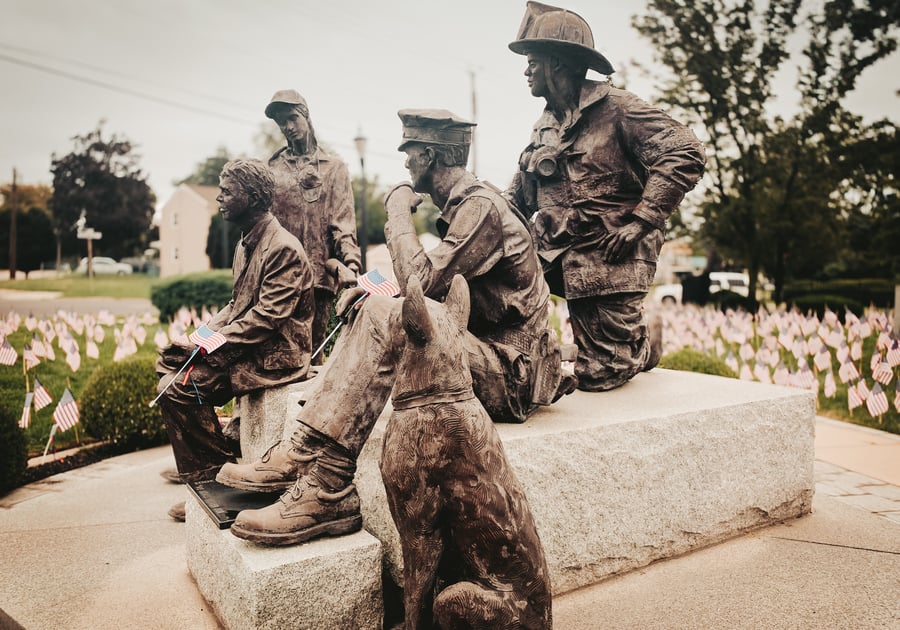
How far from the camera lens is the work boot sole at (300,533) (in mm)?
2803

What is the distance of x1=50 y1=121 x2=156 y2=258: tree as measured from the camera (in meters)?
Answer: 11.2

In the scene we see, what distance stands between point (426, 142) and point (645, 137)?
1657mm

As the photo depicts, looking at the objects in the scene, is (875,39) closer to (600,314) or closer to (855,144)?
(855,144)

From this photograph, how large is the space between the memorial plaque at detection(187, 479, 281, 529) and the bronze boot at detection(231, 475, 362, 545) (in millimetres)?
203

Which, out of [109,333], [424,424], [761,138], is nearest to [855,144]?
[761,138]

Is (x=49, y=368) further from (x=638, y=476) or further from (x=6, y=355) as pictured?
(x=638, y=476)

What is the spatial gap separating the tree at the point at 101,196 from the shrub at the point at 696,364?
359 inches

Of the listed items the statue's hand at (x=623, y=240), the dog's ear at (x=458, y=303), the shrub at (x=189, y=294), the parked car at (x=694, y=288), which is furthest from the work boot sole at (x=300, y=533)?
A: the parked car at (x=694, y=288)

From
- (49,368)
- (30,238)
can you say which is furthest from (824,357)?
(30,238)

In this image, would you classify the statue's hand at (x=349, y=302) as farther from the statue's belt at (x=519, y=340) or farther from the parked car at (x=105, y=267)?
the parked car at (x=105, y=267)

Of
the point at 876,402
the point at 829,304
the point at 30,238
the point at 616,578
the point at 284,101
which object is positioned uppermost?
the point at 284,101

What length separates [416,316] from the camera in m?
2.34

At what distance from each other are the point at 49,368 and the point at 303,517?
714 cm

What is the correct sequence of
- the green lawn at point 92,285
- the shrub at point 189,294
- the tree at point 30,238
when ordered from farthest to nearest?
the shrub at point 189,294 → the green lawn at point 92,285 → the tree at point 30,238
